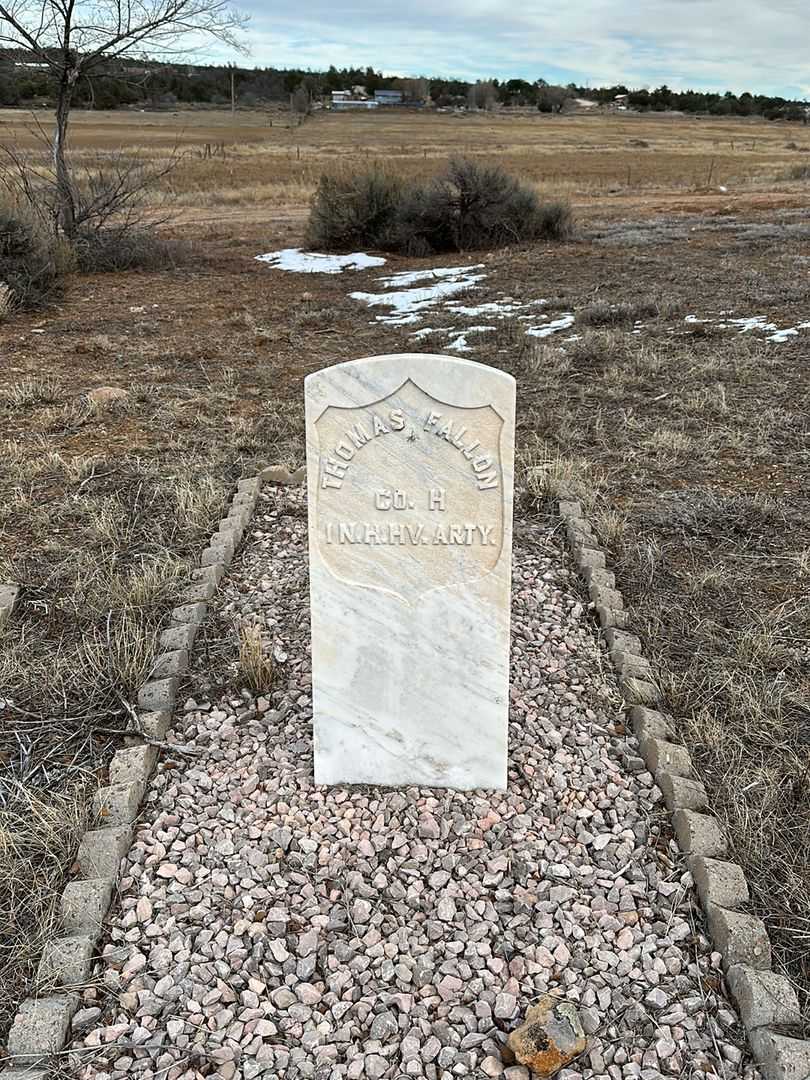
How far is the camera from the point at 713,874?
7.90ft

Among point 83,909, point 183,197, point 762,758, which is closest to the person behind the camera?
point 83,909

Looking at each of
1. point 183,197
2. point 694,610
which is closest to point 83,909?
point 694,610

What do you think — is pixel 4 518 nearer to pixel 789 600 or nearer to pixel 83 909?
pixel 83 909

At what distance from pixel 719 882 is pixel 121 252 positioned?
13009 mm

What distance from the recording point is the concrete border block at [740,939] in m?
2.20

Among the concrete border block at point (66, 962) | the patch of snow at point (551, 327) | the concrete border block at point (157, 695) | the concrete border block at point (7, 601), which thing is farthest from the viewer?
the patch of snow at point (551, 327)

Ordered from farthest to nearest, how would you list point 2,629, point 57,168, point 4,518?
point 57,168 < point 4,518 < point 2,629

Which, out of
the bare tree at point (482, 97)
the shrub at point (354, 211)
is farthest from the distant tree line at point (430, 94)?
the shrub at point (354, 211)

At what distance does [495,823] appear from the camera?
8.93 ft

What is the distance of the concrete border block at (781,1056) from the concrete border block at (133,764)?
6.41 feet

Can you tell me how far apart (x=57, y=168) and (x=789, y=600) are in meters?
12.2

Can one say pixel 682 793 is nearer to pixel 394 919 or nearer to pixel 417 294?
pixel 394 919

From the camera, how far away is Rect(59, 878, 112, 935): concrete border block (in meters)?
2.31

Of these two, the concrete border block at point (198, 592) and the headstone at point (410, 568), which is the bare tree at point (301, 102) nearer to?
the concrete border block at point (198, 592)
